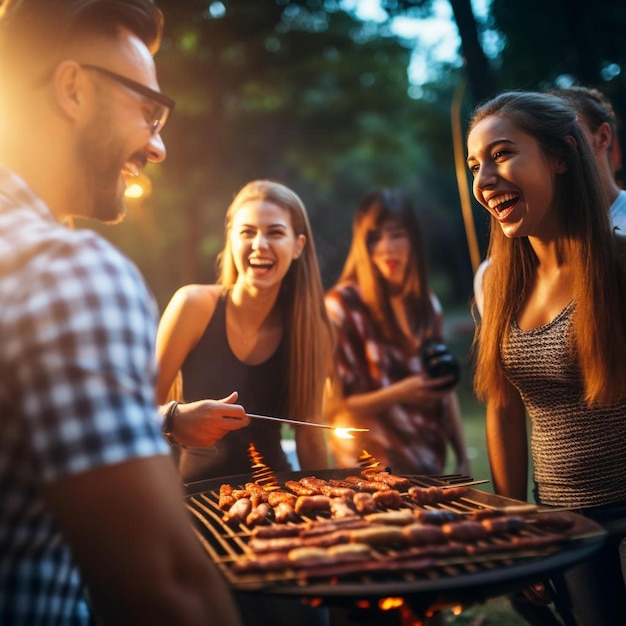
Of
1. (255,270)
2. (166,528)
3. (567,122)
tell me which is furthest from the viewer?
(255,270)

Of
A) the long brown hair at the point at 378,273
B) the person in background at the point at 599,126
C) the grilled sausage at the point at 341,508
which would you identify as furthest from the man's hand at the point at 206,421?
the long brown hair at the point at 378,273

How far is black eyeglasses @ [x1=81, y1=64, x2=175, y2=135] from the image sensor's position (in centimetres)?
178

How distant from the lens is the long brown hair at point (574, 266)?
2.60m

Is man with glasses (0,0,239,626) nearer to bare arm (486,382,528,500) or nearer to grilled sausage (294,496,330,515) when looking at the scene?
grilled sausage (294,496,330,515)

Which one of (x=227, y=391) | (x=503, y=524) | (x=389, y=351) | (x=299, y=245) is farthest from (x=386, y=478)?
(x=389, y=351)

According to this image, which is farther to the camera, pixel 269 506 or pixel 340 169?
pixel 340 169

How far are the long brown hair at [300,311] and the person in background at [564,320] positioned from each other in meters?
1.08

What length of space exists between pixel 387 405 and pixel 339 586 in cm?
317

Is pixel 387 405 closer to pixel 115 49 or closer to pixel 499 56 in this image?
pixel 115 49

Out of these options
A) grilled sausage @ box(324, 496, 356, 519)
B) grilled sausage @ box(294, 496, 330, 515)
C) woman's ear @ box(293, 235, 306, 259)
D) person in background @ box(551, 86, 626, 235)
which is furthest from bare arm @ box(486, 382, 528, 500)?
woman's ear @ box(293, 235, 306, 259)

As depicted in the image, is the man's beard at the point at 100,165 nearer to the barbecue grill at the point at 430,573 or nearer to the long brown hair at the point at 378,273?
the barbecue grill at the point at 430,573

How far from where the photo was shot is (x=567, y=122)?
2.82 metres

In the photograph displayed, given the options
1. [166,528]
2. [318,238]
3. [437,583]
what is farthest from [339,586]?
[318,238]

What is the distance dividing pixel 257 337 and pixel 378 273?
1731 millimetres
